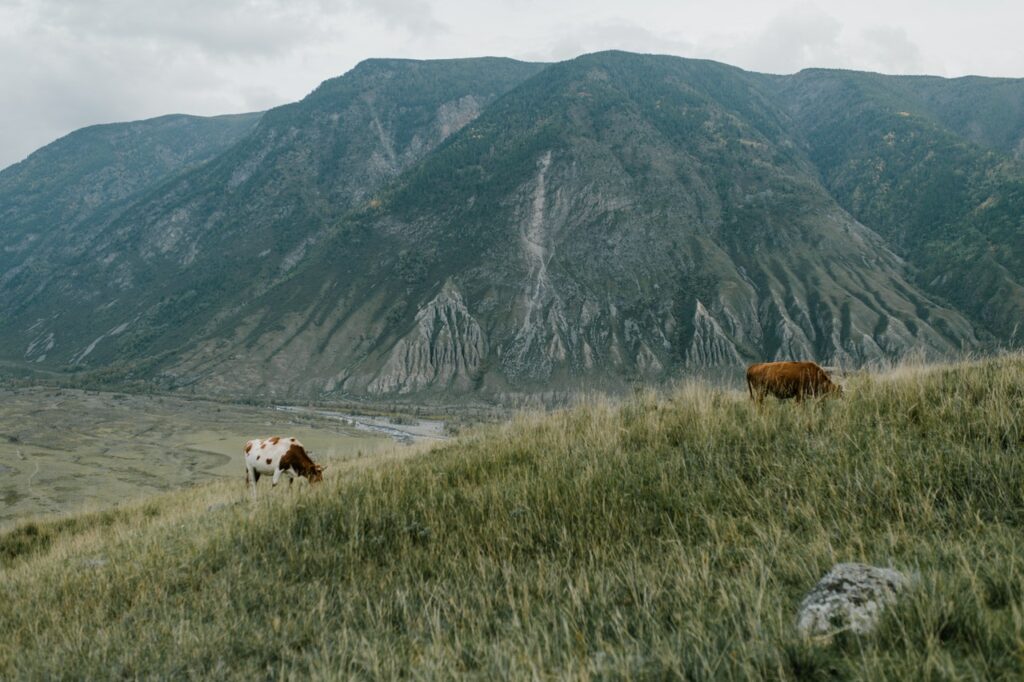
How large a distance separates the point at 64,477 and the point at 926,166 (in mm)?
208916

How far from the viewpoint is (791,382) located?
27.6ft

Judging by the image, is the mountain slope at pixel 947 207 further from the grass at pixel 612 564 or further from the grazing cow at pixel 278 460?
the grazing cow at pixel 278 460

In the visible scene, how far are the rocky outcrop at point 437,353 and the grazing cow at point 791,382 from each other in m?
110

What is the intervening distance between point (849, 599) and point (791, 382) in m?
6.26

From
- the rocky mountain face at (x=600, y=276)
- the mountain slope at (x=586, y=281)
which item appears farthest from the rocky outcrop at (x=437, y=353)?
the rocky mountain face at (x=600, y=276)

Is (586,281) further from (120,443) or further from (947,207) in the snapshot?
(120,443)

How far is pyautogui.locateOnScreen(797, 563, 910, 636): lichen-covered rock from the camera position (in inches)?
102

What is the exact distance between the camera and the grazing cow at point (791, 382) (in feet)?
26.1

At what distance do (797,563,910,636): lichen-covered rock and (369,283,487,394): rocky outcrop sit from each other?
379 ft

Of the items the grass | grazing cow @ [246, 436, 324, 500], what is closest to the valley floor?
grazing cow @ [246, 436, 324, 500]

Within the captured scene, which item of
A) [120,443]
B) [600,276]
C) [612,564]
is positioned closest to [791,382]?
[612,564]

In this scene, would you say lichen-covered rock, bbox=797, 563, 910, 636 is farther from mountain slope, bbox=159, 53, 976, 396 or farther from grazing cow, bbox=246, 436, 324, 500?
mountain slope, bbox=159, 53, 976, 396

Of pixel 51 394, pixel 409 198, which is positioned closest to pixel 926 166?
pixel 409 198

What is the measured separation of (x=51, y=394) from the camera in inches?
3625
